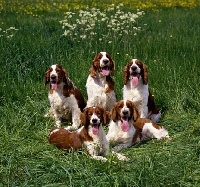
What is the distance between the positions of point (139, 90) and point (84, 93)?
1.57 metres

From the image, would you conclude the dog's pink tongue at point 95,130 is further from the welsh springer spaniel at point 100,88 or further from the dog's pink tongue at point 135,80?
the welsh springer spaniel at point 100,88

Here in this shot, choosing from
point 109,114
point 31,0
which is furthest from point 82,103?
point 31,0

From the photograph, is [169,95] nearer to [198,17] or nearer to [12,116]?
[12,116]

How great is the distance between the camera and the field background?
516 centimetres

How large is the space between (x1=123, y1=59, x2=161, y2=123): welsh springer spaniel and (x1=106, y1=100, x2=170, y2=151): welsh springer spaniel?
628 millimetres

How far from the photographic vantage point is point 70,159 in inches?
222

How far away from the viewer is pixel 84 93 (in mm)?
8859

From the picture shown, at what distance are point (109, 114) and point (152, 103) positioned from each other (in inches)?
62.3

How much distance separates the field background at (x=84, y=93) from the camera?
516cm

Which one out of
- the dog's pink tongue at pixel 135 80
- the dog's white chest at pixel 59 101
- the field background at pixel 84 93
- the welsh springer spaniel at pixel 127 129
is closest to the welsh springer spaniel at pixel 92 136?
the field background at pixel 84 93

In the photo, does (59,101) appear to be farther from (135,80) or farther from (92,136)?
(92,136)

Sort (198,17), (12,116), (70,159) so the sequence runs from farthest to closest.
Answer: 1. (198,17)
2. (12,116)
3. (70,159)

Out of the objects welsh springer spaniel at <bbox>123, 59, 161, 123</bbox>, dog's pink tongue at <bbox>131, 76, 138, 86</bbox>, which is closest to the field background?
welsh springer spaniel at <bbox>123, 59, 161, 123</bbox>

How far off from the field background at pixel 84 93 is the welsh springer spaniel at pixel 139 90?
267 millimetres
